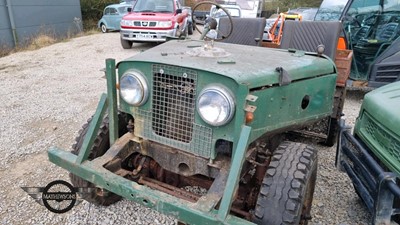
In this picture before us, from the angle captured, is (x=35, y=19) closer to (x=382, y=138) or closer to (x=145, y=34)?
(x=145, y=34)

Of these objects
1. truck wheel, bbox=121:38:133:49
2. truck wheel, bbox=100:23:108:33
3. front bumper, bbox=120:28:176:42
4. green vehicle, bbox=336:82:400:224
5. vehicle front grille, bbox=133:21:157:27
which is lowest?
truck wheel, bbox=100:23:108:33

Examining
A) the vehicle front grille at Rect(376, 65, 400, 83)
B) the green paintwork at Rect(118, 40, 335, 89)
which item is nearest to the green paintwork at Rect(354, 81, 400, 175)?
the green paintwork at Rect(118, 40, 335, 89)

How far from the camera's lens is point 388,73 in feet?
16.5

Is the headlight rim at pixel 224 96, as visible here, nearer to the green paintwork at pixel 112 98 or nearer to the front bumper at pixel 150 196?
the front bumper at pixel 150 196

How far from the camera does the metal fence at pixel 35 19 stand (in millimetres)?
12734

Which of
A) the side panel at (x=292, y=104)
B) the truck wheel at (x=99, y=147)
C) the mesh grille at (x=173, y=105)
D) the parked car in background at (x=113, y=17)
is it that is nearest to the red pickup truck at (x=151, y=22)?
the parked car in background at (x=113, y=17)

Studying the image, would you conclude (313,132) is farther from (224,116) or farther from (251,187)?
(224,116)

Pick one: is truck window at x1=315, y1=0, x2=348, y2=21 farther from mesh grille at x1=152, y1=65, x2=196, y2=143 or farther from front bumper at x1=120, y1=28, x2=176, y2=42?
mesh grille at x1=152, y1=65, x2=196, y2=143

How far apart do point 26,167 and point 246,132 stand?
280 centimetres

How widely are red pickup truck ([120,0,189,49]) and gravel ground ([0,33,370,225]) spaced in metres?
1.93

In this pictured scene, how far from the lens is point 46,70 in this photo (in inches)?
331

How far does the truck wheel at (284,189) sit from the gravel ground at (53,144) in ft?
3.13

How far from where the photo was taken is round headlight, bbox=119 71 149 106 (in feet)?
7.49

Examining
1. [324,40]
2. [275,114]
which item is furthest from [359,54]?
[275,114]
